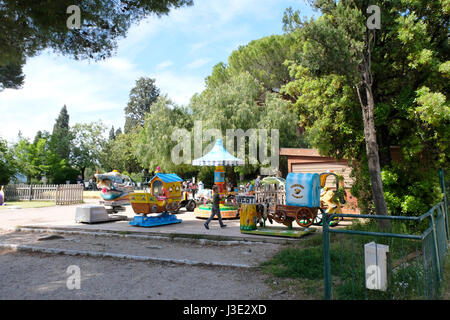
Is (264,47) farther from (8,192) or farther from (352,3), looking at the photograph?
(8,192)

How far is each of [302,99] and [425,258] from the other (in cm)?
823

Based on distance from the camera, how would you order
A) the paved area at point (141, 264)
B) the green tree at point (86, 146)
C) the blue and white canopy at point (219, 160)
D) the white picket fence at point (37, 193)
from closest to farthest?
1. the paved area at point (141, 264)
2. the blue and white canopy at point (219, 160)
3. the white picket fence at point (37, 193)
4. the green tree at point (86, 146)

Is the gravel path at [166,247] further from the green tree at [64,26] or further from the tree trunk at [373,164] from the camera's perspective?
the green tree at [64,26]

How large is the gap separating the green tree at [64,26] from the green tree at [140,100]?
→ 60.0 metres

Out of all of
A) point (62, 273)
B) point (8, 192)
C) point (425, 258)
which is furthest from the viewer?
point (8, 192)

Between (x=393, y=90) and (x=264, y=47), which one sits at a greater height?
(x=264, y=47)

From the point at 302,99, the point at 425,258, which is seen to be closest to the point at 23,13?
the point at 302,99

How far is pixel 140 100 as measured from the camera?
2736 inches

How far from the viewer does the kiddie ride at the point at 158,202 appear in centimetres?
1160

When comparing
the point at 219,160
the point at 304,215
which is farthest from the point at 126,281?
the point at 219,160

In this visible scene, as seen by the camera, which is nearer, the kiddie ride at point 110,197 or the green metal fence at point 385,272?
the green metal fence at point 385,272

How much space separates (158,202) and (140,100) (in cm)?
6158

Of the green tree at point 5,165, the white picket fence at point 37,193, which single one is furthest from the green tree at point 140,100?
the white picket fence at point 37,193

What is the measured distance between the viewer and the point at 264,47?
96.7 ft
